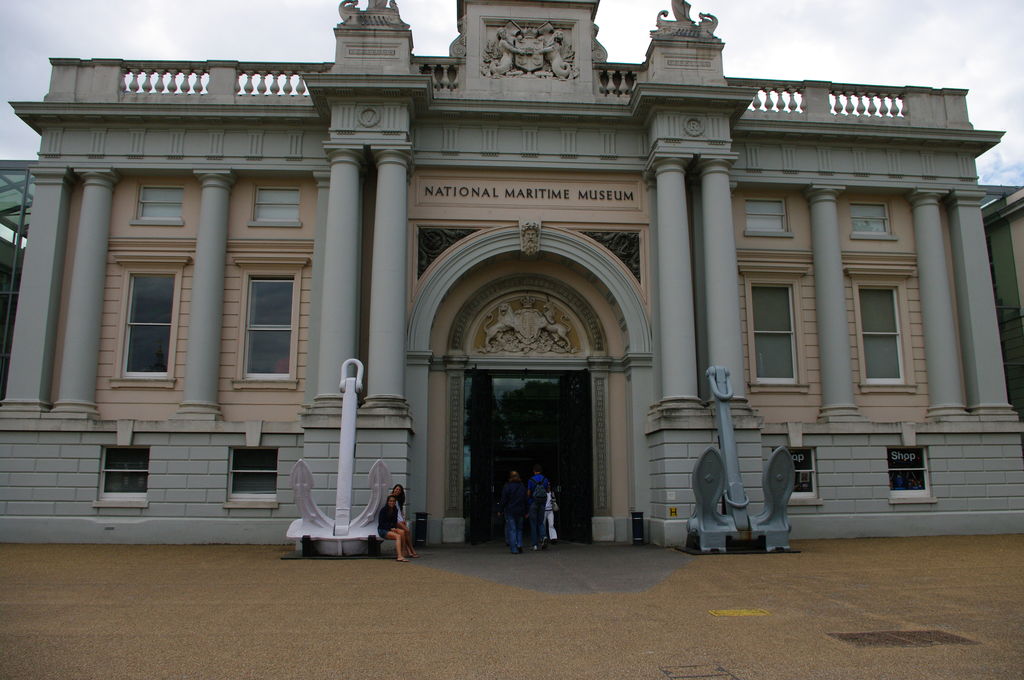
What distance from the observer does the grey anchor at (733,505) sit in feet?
47.0

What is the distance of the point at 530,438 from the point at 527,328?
2.67m

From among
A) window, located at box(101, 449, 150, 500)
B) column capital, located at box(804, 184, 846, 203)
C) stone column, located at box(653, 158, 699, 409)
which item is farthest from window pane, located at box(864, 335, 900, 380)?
window, located at box(101, 449, 150, 500)

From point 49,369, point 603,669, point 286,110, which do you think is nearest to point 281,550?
point 49,369

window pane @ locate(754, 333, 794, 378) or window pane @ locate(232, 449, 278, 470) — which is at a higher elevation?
window pane @ locate(754, 333, 794, 378)

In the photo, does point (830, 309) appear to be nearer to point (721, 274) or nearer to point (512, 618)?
point (721, 274)

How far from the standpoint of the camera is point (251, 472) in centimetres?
1783

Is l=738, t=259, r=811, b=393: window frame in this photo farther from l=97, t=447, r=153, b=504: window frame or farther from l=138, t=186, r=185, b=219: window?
l=97, t=447, r=153, b=504: window frame

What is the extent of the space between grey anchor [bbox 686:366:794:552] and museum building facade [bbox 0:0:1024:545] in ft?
5.73

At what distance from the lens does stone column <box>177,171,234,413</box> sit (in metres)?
17.8

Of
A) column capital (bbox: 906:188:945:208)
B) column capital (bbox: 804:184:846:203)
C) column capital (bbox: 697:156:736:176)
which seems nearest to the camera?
column capital (bbox: 697:156:736:176)

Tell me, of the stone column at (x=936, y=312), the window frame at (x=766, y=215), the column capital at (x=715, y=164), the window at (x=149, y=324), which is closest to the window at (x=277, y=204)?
the window at (x=149, y=324)

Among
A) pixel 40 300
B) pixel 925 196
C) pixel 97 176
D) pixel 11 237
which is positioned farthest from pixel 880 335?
pixel 11 237

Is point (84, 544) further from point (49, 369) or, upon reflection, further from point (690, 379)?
point (690, 379)

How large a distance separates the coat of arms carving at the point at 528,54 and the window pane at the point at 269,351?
795 centimetres
